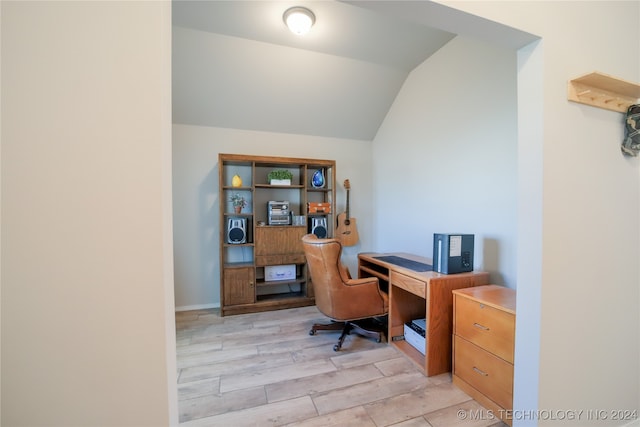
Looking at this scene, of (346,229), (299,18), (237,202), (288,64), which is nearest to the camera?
(299,18)

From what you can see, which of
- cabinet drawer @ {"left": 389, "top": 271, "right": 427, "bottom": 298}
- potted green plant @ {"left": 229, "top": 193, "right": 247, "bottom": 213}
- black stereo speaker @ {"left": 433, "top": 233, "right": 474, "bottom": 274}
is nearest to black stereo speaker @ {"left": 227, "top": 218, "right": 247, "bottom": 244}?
potted green plant @ {"left": 229, "top": 193, "right": 247, "bottom": 213}

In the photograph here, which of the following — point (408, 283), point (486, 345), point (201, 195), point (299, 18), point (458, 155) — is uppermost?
point (299, 18)

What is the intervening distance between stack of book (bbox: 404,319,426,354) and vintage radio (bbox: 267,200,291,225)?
1823mm

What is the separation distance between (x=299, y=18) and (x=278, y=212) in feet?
6.59

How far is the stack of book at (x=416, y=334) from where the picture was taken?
79.4 inches

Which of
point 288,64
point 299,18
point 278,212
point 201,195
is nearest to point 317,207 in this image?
point 278,212

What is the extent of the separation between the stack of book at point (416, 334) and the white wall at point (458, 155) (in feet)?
2.41

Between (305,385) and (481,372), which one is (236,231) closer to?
(305,385)

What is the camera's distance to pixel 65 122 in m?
0.61

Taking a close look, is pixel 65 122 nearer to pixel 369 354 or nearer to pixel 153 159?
pixel 153 159

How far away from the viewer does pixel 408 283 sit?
1.95 metres

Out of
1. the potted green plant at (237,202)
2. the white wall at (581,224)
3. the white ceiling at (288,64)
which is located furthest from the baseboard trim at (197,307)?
the white wall at (581,224)

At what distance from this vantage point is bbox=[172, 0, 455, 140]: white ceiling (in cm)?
212

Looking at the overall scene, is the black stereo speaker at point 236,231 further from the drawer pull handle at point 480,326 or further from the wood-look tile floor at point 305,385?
the drawer pull handle at point 480,326
